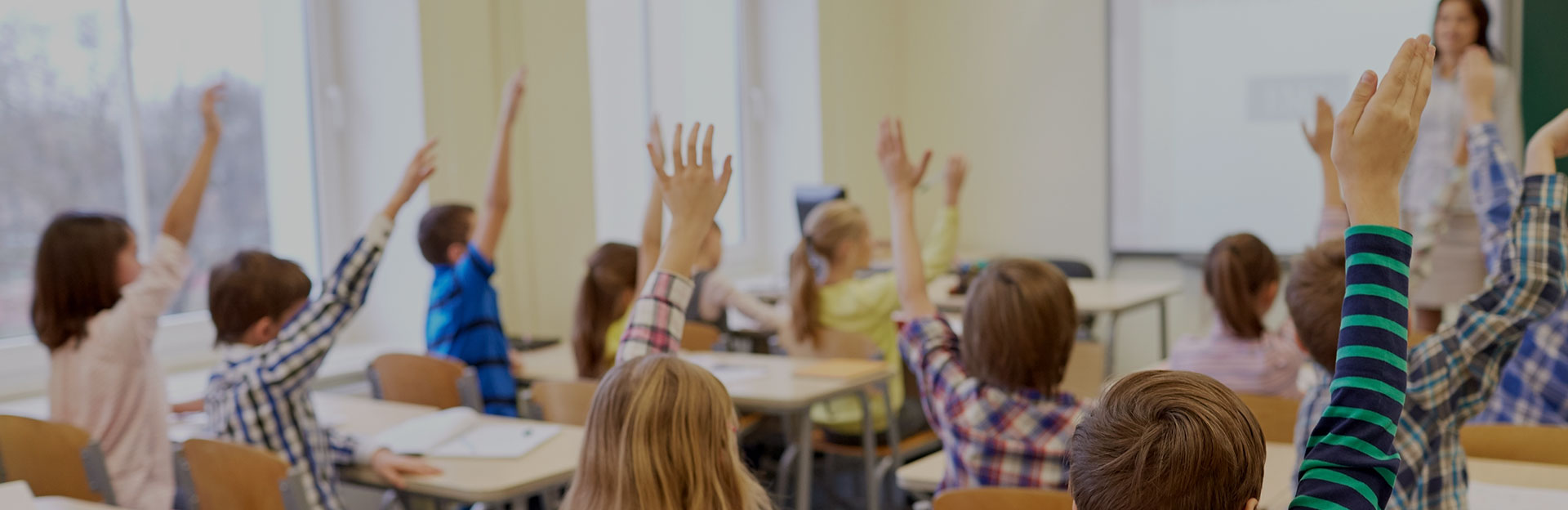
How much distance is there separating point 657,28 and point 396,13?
170cm

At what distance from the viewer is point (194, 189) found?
2.48 m

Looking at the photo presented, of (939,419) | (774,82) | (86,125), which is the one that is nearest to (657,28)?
(774,82)

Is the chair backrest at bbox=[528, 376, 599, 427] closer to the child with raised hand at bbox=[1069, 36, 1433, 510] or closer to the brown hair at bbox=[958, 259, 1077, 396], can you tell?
the brown hair at bbox=[958, 259, 1077, 396]

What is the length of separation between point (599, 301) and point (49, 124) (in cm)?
171

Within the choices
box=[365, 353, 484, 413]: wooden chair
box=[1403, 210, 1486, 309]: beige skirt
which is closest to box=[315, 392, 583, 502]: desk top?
box=[365, 353, 484, 413]: wooden chair

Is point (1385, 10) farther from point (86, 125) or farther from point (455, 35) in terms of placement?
point (86, 125)

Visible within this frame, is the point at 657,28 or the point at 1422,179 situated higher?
the point at 657,28

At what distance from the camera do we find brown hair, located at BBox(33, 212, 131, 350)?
2348mm

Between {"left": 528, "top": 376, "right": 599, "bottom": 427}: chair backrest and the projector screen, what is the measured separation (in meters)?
3.83

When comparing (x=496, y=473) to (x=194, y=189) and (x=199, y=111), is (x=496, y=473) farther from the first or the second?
(x=199, y=111)

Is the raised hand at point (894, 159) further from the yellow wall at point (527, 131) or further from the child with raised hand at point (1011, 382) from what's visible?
the yellow wall at point (527, 131)

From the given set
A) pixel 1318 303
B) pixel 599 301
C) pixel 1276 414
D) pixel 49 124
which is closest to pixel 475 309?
pixel 599 301

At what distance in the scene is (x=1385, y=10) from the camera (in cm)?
499

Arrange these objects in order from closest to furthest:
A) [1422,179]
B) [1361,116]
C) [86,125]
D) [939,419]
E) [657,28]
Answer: [1361,116]
[939,419]
[86,125]
[1422,179]
[657,28]
